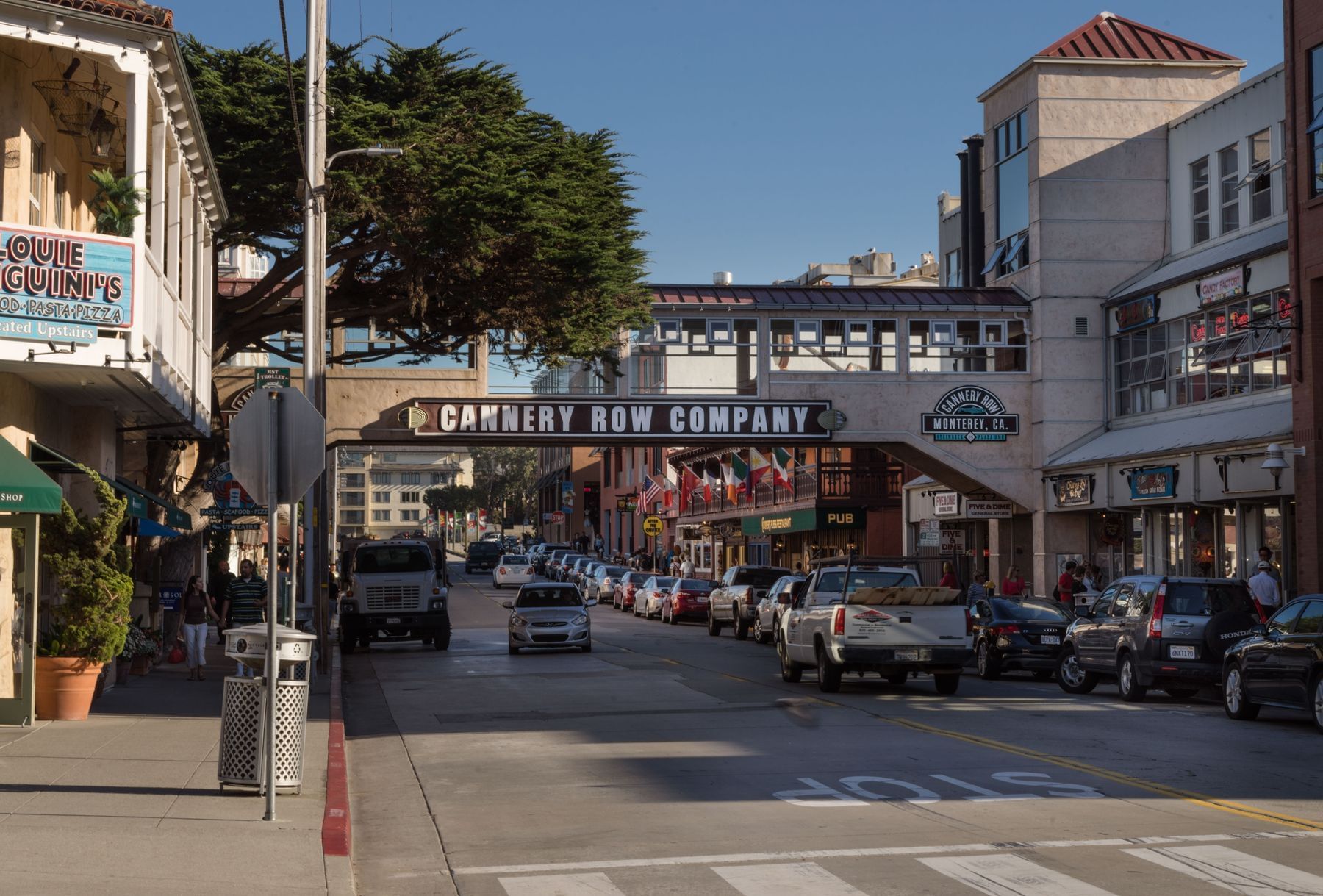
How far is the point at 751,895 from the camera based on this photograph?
28.4 feet

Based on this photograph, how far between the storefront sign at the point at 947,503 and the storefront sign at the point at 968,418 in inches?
180

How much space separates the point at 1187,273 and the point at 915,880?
2818 cm

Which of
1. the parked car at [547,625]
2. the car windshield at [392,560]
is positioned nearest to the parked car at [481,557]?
the car windshield at [392,560]

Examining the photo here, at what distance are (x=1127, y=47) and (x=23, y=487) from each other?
105ft

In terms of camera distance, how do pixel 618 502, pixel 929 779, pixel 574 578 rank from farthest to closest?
pixel 618 502 → pixel 574 578 → pixel 929 779

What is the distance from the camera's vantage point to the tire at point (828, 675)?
2281 centimetres

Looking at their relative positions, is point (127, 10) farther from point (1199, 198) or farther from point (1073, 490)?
point (1199, 198)

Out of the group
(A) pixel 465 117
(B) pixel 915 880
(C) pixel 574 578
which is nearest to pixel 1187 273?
(A) pixel 465 117

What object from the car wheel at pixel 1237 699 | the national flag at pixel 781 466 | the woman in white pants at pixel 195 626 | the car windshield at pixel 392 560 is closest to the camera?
the car wheel at pixel 1237 699

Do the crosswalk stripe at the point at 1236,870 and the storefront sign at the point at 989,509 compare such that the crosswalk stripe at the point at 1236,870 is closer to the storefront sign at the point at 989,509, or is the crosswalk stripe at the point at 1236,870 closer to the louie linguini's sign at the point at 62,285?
the louie linguini's sign at the point at 62,285

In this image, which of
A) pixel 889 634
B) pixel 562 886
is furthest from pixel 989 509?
pixel 562 886

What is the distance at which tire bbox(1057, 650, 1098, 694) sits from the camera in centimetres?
2380

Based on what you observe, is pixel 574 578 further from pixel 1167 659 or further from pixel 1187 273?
pixel 1167 659

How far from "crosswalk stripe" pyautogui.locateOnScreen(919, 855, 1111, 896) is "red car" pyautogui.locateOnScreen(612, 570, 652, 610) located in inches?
1826
